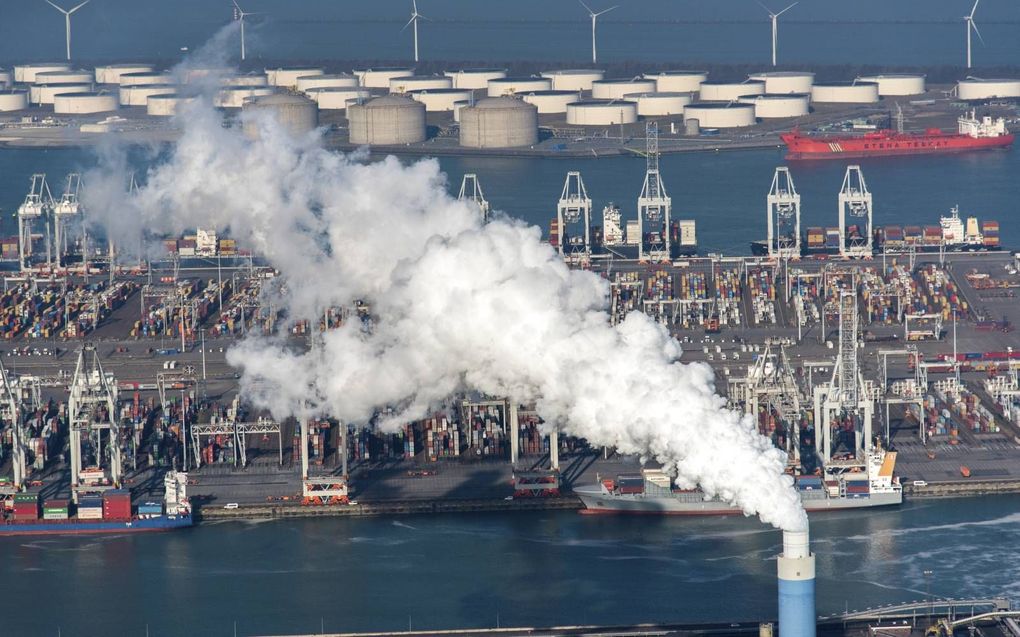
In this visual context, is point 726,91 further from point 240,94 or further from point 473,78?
point 240,94

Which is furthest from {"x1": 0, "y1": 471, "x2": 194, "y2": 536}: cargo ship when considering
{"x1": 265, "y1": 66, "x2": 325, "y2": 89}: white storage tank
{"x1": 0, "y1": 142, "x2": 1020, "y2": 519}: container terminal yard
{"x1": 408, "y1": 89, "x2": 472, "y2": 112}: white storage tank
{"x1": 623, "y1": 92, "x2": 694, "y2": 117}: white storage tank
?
{"x1": 265, "y1": 66, "x2": 325, "y2": 89}: white storage tank

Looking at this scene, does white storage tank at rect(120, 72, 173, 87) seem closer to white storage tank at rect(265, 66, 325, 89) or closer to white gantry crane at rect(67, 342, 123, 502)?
white storage tank at rect(265, 66, 325, 89)

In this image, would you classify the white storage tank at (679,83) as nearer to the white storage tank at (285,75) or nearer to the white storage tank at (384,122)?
the white storage tank at (285,75)

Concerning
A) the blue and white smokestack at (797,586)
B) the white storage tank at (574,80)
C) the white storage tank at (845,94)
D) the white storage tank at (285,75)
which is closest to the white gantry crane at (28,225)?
the blue and white smokestack at (797,586)

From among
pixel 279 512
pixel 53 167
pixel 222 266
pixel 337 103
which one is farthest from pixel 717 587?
pixel 337 103

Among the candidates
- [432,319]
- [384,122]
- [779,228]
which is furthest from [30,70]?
[432,319]
